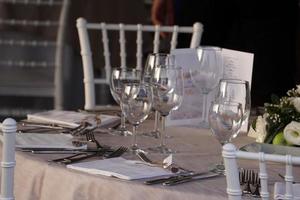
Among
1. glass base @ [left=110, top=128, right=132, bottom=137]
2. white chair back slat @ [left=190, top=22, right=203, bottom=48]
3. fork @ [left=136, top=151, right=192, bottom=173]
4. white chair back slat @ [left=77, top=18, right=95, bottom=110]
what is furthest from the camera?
white chair back slat @ [left=190, top=22, right=203, bottom=48]

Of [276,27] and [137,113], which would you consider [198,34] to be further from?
[137,113]

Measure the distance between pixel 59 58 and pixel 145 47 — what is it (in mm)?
694

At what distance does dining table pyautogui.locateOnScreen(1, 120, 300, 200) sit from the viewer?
1.36 metres

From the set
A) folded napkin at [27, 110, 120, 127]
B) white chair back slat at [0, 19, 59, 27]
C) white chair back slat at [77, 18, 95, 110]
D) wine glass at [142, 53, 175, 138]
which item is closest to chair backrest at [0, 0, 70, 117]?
white chair back slat at [0, 19, 59, 27]

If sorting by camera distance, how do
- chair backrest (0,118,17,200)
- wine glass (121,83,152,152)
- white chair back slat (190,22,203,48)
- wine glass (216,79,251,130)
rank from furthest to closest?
white chair back slat (190,22,203,48) < wine glass (121,83,152,152) < wine glass (216,79,251,130) < chair backrest (0,118,17,200)

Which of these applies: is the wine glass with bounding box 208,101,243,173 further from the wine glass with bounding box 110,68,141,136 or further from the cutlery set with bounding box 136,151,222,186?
the wine glass with bounding box 110,68,141,136

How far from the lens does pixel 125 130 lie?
6.31ft

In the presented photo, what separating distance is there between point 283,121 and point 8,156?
644 millimetres

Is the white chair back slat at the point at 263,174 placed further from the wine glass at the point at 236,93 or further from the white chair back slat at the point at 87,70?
the white chair back slat at the point at 87,70

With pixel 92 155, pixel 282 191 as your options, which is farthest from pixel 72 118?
pixel 282 191

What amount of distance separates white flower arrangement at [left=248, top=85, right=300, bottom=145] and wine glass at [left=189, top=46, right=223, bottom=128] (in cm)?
26

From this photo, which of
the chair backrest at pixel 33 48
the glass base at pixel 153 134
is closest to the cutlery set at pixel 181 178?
the glass base at pixel 153 134

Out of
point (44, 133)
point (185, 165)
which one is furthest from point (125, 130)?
point (185, 165)

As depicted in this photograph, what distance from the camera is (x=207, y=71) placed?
1.95 m
